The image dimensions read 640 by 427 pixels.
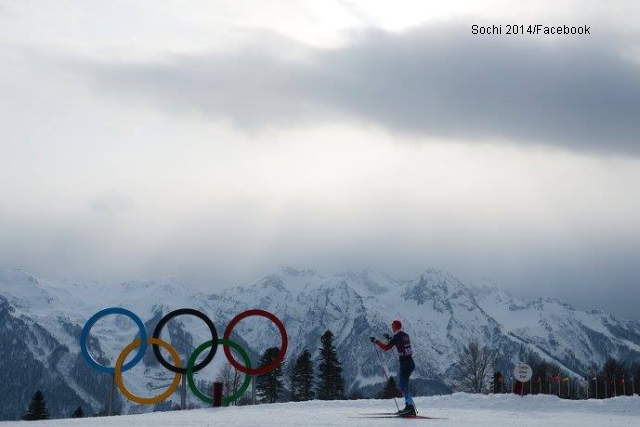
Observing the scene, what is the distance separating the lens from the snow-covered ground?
24.2m

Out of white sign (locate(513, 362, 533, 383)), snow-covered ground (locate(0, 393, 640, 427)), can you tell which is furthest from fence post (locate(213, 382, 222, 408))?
white sign (locate(513, 362, 533, 383))

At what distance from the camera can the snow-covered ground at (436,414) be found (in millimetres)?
24203

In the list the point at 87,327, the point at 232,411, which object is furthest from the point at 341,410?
the point at 87,327

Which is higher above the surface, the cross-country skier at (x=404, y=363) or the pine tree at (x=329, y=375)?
the cross-country skier at (x=404, y=363)

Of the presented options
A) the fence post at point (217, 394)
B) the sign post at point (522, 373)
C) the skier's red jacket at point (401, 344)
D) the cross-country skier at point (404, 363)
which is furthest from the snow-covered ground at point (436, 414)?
the sign post at point (522, 373)

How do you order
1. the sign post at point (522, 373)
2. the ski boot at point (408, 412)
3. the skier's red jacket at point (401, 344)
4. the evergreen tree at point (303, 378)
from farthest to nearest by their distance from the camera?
the evergreen tree at point (303, 378) → the sign post at point (522, 373) → the skier's red jacket at point (401, 344) → the ski boot at point (408, 412)

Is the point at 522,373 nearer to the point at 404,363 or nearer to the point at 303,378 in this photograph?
the point at 404,363

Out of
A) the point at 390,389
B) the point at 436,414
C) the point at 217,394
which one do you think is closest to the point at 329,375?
the point at 390,389

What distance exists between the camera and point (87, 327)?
128ft

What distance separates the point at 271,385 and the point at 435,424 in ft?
186

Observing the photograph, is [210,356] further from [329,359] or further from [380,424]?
[329,359]

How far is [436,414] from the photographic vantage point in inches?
1161

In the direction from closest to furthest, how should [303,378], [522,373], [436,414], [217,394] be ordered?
1. [436,414]
2. [217,394]
3. [522,373]
4. [303,378]

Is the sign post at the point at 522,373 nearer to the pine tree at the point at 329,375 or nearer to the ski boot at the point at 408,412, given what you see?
the ski boot at the point at 408,412
